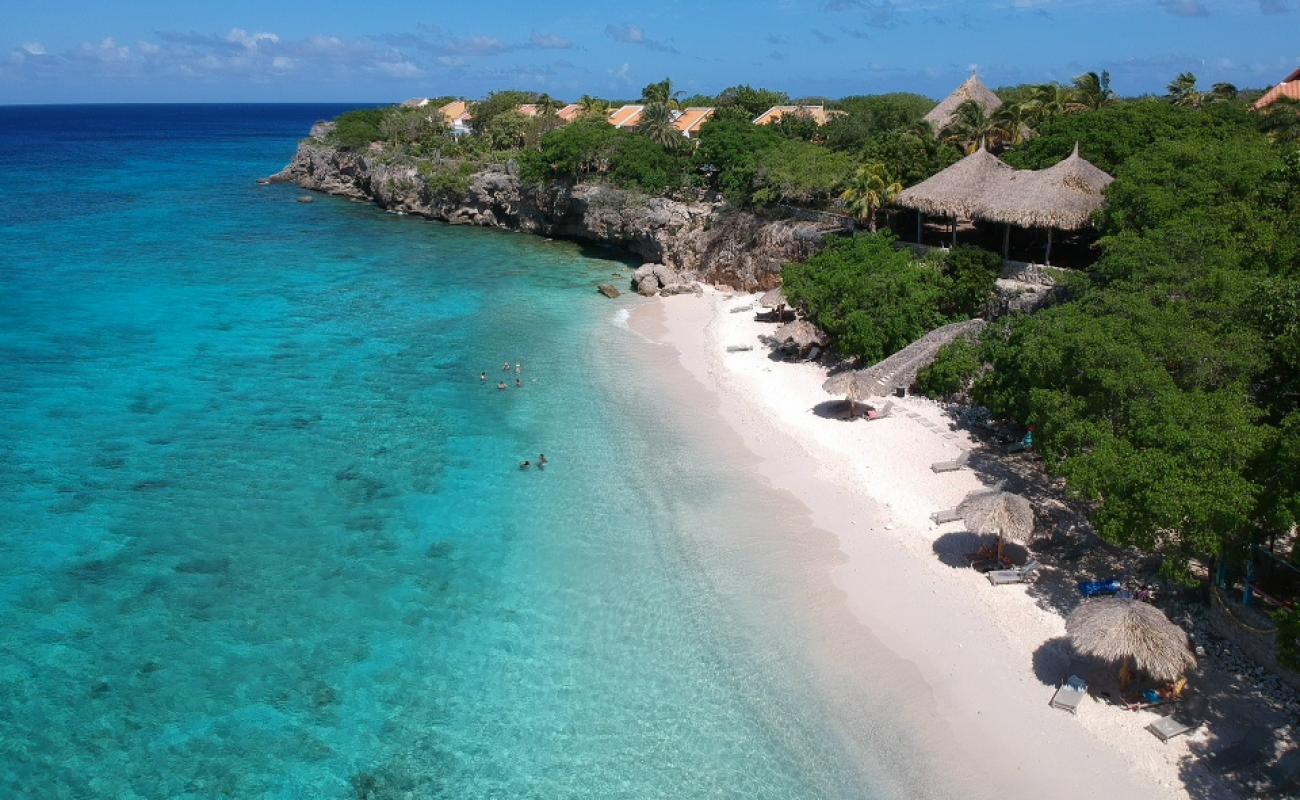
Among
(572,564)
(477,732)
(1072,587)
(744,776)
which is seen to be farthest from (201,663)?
(1072,587)

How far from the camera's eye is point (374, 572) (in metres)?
19.8

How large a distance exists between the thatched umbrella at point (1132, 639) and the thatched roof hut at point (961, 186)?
19.8 metres

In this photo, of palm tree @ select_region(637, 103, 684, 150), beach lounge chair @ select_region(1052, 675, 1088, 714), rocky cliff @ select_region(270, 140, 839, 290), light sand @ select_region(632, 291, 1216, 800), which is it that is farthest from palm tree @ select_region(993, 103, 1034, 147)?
beach lounge chair @ select_region(1052, 675, 1088, 714)

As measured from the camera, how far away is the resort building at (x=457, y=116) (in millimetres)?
76281

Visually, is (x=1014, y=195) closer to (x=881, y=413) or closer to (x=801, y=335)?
(x=801, y=335)

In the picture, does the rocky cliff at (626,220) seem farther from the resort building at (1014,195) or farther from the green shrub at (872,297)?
the green shrub at (872,297)

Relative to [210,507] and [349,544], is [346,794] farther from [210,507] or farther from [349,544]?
[210,507]

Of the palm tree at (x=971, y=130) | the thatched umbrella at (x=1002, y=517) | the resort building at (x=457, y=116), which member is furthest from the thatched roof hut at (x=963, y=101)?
the resort building at (x=457, y=116)

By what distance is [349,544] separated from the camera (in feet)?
68.7

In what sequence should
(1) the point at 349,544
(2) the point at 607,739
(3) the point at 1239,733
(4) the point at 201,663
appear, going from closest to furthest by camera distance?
(3) the point at 1239,733 < (2) the point at 607,739 < (4) the point at 201,663 < (1) the point at 349,544

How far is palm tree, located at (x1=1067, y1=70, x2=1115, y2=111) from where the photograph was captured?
44.4 metres

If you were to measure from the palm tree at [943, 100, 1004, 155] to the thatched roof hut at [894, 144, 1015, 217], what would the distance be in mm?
7649

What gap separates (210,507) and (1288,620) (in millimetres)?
24057

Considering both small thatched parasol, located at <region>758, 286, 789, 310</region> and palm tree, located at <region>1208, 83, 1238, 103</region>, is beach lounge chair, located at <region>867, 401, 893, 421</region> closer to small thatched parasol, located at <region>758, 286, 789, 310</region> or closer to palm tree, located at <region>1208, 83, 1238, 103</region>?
small thatched parasol, located at <region>758, 286, 789, 310</region>
